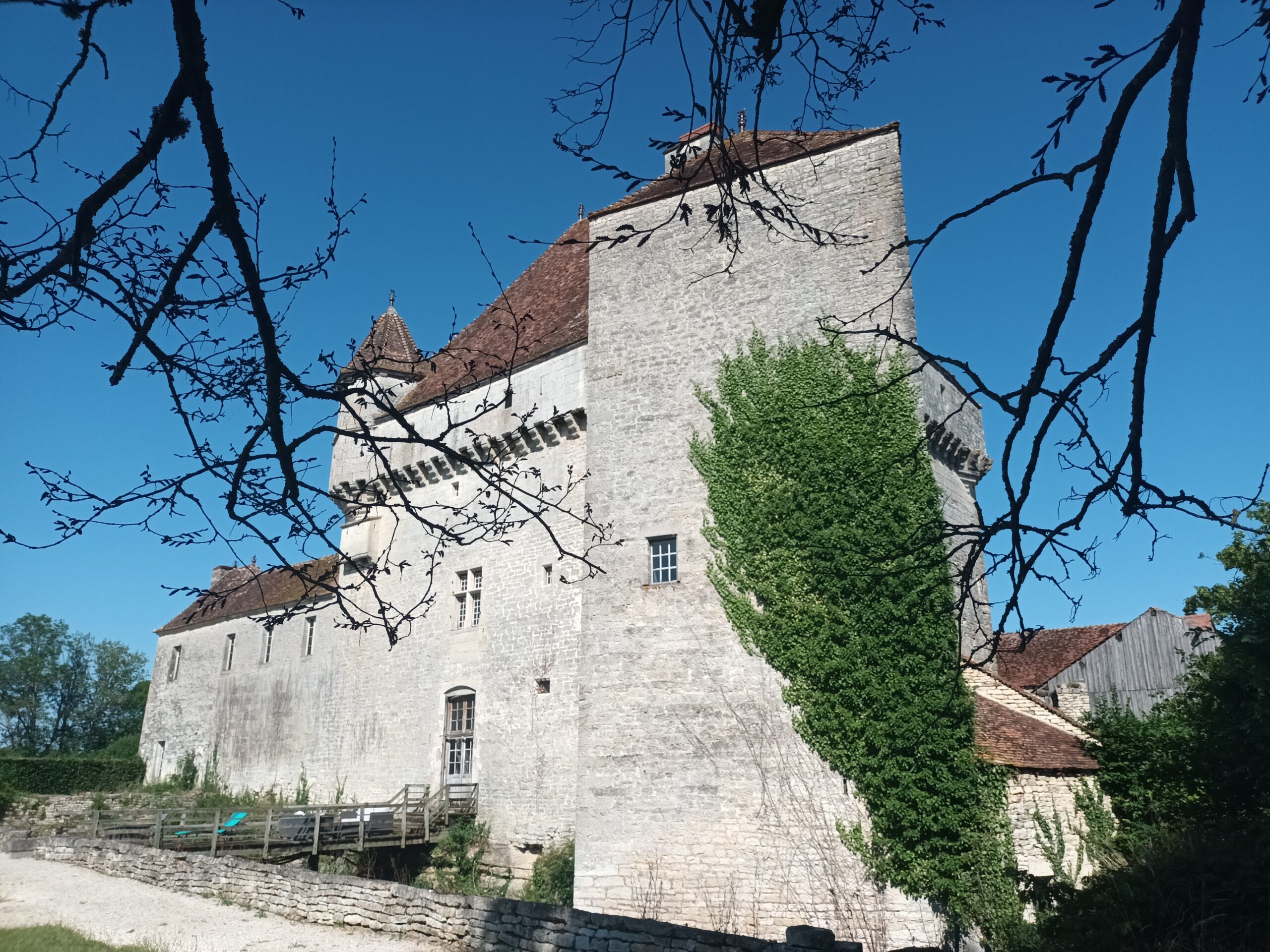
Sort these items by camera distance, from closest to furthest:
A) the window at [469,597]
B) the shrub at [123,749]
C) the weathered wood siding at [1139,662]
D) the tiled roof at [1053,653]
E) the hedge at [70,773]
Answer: the window at [469,597] → the tiled roof at [1053,653] → the weathered wood siding at [1139,662] → the hedge at [70,773] → the shrub at [123,749]

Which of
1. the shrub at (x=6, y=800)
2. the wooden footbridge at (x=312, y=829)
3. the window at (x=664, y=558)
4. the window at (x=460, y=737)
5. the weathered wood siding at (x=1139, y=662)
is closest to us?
the window at (x=664, y=558)

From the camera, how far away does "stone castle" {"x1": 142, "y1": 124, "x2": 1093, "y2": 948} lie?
33.9 feet

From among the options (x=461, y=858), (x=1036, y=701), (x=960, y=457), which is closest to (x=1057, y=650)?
(x=960, y=457)

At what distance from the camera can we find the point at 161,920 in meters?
10.4

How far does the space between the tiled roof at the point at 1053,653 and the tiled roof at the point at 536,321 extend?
39.0 feet

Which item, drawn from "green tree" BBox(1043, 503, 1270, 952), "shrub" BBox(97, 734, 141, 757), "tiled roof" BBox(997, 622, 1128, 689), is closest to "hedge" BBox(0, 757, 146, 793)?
"shrub" BBox(97, 734, 141, 757)

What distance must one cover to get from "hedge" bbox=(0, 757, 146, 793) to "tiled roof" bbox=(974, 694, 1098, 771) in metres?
27.5

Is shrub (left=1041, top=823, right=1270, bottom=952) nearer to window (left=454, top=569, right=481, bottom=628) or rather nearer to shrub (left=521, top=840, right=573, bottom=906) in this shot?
shrub (left=521, top=840, right=573, bottom=906)

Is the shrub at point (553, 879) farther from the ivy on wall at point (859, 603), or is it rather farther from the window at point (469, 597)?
the ivy on wall at point (859, 603)

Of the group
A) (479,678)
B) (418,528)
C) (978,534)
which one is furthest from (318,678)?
(978,534)

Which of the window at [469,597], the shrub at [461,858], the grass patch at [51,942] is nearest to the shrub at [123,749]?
the window at [469,597]

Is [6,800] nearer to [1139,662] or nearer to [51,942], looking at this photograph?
[51,942]

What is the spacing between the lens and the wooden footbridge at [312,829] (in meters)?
14.7

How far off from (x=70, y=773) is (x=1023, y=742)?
29216 millimetres
